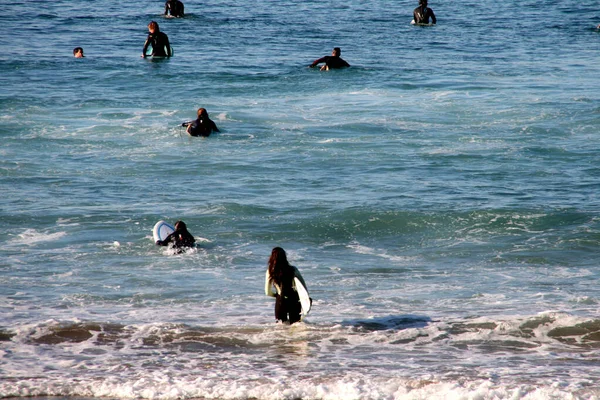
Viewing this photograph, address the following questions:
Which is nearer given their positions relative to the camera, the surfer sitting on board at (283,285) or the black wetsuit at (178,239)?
the surfer sitting on board at (283,285)

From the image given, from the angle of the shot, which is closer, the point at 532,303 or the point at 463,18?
the point at 532,303

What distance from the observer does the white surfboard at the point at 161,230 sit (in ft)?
53.7

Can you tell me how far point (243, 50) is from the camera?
118 feet

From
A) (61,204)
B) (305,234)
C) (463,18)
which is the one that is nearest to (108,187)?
(61,204)

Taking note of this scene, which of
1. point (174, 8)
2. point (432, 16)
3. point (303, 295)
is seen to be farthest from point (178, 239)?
point (174, 8)

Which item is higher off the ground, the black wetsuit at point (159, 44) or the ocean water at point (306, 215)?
the black wetsuit at point (159, 44)

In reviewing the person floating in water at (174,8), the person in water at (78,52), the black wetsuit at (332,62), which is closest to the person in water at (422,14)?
the black wetsuit at (332,62)

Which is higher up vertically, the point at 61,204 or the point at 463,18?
the point at 463,18

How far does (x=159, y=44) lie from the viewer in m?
34.0

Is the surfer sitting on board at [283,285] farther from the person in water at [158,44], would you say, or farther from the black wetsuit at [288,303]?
the person in water at [158,44]

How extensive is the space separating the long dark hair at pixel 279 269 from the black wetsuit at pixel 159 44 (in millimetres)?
23513

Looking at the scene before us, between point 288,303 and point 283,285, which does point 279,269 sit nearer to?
point 283,285

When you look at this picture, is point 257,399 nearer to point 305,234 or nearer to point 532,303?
point 532,303

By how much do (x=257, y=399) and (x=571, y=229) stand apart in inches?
358
